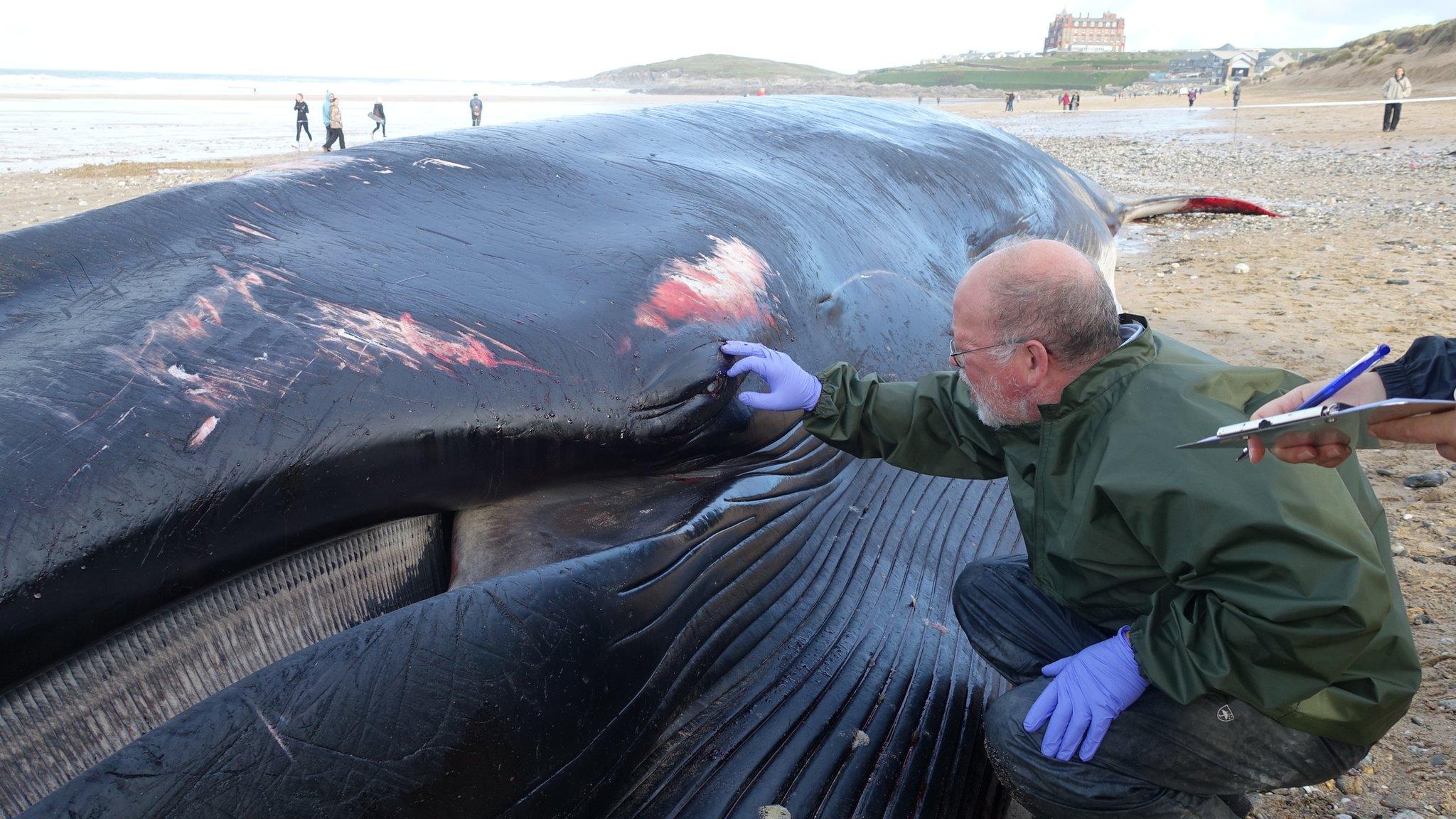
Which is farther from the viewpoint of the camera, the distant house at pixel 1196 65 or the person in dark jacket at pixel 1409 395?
the distant house at pixel 1196 65

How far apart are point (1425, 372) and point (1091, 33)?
171 metres

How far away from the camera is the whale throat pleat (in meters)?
1.79

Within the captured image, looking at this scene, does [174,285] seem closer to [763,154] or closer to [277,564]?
[277,564]

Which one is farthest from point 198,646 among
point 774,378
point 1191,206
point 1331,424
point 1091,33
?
point 1091,33

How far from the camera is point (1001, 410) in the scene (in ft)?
7.80

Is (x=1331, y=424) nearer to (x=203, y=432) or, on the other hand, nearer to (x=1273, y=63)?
(x=203, y=432)

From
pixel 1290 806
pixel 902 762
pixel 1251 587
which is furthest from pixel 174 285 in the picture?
pixel 1290 806

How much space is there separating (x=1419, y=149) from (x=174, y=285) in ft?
71.9

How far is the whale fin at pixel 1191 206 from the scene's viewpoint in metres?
10.9

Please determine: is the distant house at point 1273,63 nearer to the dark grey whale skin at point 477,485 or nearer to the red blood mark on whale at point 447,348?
the dark grey whale skin at point 477,485

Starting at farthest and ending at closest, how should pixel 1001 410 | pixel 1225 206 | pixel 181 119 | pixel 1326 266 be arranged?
pixel 181 119, pixel 1225 206, pixel 1326 266, pixel 1001 410

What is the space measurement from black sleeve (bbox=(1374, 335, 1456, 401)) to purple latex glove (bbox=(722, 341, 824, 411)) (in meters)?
1.35

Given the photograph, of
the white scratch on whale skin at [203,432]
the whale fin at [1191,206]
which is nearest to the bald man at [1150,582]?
the white scratch on whale skin at [203,432]

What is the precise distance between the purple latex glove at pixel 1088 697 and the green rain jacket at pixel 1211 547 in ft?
0.22
